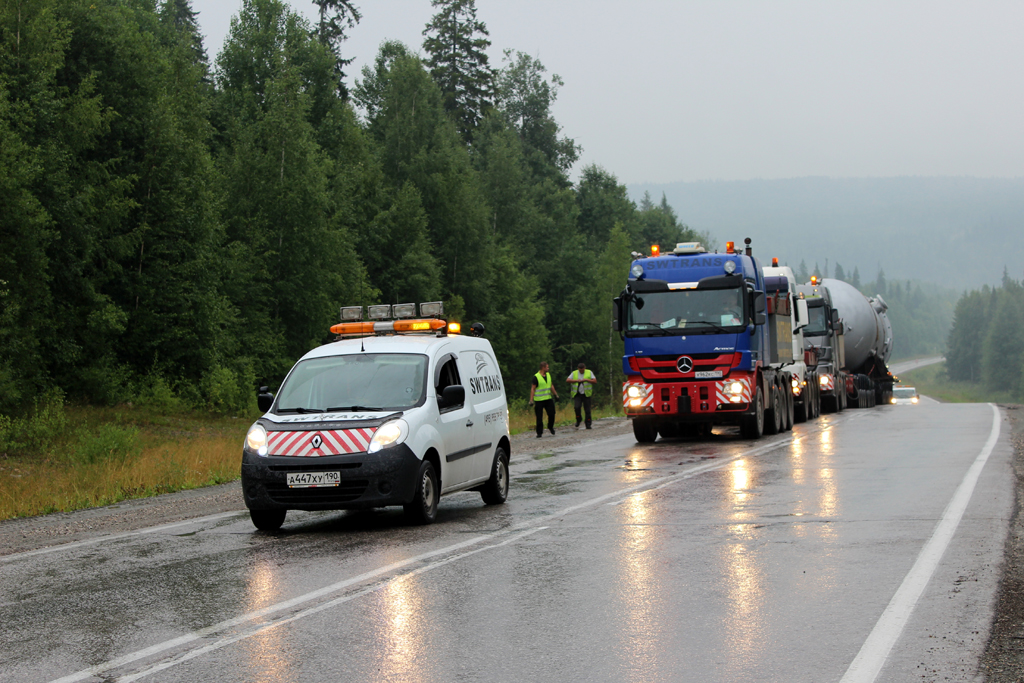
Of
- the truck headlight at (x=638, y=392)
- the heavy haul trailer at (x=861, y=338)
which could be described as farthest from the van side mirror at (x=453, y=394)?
the heavy haul trailer at (x=861, y=338)

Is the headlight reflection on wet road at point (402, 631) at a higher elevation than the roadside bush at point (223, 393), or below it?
below

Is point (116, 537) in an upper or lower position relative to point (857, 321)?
lower

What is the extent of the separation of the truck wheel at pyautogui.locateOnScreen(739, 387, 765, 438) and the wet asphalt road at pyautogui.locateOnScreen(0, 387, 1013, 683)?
9198mm

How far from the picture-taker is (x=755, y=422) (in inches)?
882

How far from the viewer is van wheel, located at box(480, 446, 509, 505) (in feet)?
40.2

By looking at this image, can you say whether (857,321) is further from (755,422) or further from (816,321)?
(755,422)

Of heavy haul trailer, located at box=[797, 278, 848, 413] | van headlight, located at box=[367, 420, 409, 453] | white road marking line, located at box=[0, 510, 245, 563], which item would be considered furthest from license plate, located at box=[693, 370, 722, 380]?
heavy haul trailer, located at box=[797, 278, 848, 413]

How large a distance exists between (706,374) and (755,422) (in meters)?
1.75

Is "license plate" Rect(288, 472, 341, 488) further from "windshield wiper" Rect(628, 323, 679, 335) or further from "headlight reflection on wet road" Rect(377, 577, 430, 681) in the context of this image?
"windshield wiper" Rect(628, 323, 679, 335)

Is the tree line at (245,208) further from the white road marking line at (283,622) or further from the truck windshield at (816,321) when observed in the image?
the white road marking line at (283,622)

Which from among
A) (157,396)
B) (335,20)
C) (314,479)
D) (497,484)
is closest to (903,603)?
(314,479)

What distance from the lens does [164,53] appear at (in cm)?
4381

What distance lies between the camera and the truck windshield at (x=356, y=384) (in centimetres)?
1086

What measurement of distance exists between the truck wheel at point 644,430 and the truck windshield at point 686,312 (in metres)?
2.01
